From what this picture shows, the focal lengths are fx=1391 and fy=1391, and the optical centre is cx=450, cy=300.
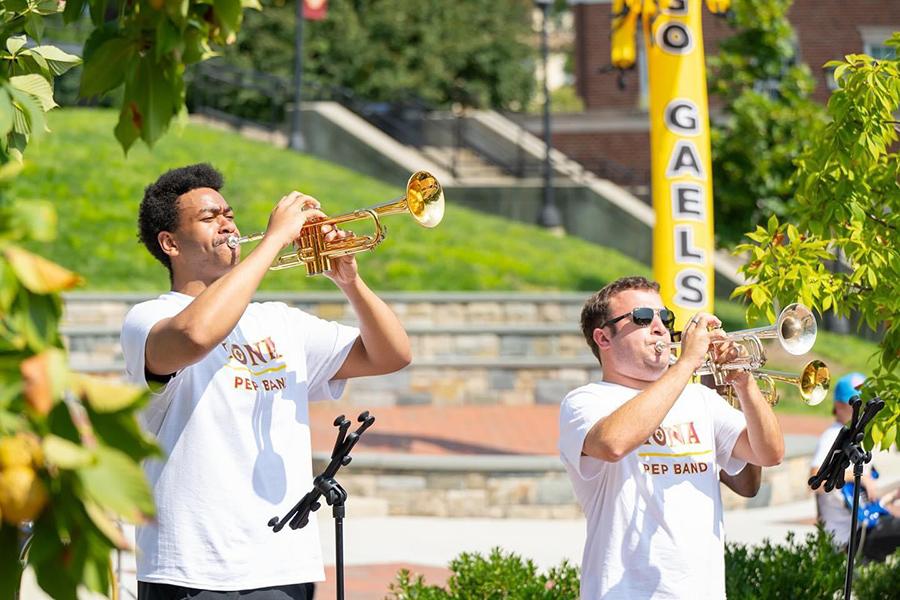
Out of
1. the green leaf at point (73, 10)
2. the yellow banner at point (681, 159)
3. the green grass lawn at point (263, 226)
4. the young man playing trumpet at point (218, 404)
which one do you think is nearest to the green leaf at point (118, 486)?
the green leaf at point (73, 10)

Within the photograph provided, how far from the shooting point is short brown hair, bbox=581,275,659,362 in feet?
13.7

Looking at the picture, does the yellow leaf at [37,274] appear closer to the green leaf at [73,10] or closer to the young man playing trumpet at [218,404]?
the green leaf at [73,10]

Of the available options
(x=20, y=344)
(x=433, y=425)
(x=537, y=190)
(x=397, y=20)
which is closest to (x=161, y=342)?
(x=20, y=344)

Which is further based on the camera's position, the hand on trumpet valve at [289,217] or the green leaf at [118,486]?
the hand on trumpet valve at [289,217]

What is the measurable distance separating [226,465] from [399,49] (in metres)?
22.3

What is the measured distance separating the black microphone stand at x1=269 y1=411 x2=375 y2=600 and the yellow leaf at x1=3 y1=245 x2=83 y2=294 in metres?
1.98

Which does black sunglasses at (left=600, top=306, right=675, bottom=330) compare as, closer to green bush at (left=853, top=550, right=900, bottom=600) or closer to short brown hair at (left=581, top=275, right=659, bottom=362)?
short brown hair at (left=581, top=275, right=659, bottom=362)

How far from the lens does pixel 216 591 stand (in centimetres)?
366

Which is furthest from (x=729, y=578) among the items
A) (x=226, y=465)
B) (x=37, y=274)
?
(x=37, y=274)

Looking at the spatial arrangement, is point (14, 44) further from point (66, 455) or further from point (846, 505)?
point (846, 505)

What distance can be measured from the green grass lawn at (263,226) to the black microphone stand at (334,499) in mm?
10461

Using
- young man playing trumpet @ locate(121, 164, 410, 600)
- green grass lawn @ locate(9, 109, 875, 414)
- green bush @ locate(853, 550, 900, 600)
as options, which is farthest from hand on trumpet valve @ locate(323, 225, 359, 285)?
green grass lawn @ locate(9, 109, 875, 414)

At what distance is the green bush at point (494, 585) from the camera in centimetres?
585

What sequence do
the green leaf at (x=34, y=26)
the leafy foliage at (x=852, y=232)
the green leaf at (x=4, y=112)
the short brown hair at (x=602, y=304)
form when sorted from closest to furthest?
the green leaf at (x=4, y=112) → the green leaf at (x=34, y=26) → the short brown hair at (x=602, y=304) → the leafy foliage at (x=852, y=232)
